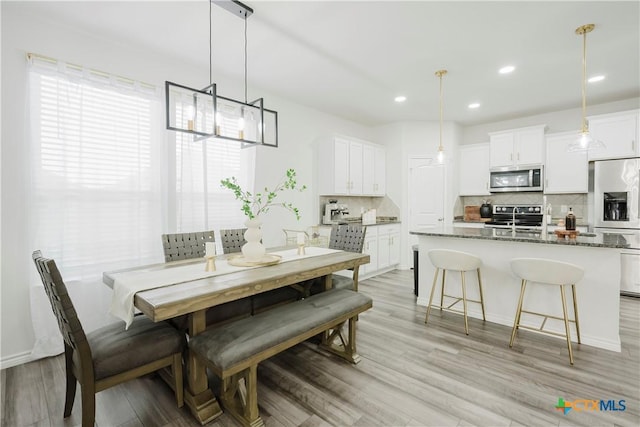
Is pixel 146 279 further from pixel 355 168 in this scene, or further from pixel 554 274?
pixel 355 168

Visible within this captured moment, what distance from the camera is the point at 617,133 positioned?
4227 mm

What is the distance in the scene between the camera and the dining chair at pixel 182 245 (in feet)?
8.96

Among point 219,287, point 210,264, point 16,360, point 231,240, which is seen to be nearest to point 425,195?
point 231,240

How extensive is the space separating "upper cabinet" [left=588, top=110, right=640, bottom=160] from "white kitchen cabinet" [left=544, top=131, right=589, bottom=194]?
0.25 meters

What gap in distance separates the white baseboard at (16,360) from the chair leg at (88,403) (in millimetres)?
1474

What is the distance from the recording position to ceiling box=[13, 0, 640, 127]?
243 centimetres

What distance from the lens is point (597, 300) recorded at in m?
2.69

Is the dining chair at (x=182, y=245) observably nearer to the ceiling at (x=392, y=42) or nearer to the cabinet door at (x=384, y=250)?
the ceiling at (x=392, y=42)

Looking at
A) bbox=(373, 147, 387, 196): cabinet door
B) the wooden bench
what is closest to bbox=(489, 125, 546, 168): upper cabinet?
bbox=(373, 147, 387, 196): cabinet door

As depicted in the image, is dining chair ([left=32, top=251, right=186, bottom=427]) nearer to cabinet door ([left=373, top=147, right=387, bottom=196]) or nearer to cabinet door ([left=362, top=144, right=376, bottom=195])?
cabinet door ([left=362, top=144, right=376, bottom=195])

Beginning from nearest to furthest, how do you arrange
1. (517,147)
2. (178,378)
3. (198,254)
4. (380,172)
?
(178,378) < (198,254) < (517,147) < (380,172)

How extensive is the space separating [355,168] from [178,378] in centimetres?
408

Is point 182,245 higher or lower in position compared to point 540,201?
lower

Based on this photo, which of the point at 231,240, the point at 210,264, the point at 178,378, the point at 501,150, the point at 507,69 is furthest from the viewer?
the point at 501,150
